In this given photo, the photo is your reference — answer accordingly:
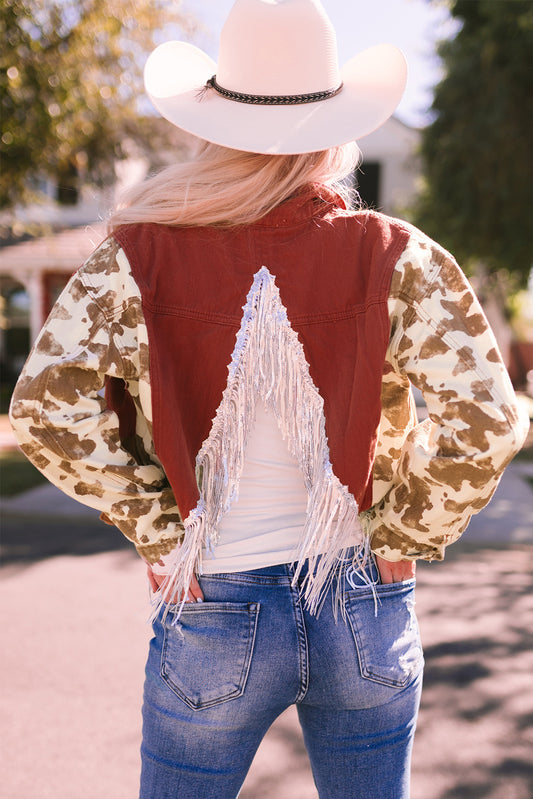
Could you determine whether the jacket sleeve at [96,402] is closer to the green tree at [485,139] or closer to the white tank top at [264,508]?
the white tank top at [264,508]

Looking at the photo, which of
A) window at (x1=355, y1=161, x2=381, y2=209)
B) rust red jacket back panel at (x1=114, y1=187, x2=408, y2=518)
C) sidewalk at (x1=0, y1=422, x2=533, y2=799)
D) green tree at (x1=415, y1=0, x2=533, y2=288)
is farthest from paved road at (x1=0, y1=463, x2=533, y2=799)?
window at (x1=355, y1=161, x2=381, y2=209)

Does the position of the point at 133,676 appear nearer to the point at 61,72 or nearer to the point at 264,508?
the point at 264,508

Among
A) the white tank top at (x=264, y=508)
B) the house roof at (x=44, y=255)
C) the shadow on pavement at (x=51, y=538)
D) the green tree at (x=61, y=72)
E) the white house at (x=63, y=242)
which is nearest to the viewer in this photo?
the white tank top at (x=264, y=508)

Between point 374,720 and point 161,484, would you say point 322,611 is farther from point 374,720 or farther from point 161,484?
point 161,484

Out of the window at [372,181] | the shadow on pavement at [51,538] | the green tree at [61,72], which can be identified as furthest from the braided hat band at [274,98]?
the window at [372,181]

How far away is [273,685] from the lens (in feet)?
4.13

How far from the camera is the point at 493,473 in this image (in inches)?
52.4

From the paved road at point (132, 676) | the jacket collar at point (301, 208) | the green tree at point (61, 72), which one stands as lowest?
the paved road at point (132, 676)

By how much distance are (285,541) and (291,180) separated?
0.66 metres

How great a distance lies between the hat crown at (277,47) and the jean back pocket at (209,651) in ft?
3.16

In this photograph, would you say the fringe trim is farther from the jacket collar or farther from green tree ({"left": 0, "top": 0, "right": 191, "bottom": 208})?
green tree ({"left": 0, "top": 0, "right": 191, "bottom": 208})

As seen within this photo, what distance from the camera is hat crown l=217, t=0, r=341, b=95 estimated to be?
136 centimetres

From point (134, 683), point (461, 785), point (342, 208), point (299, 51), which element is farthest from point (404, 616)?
point (134, 683)

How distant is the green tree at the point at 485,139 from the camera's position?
32.9 feet
